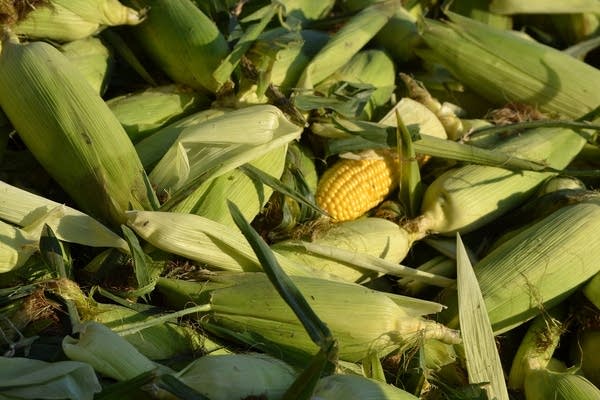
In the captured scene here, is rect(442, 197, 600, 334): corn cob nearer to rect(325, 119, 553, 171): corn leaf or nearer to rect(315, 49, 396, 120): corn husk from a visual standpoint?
rect(325, 119, 553, 171): corn leaf

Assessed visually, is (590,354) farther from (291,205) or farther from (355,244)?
(291,205)

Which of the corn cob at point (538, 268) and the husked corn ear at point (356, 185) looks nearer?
the corn cob at point (538, 268)

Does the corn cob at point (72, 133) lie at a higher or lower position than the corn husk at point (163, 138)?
higher

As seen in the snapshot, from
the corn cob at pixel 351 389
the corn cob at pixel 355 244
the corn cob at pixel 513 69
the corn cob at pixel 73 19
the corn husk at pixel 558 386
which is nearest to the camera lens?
the corn cob at pixel 351 389

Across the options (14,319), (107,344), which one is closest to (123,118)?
(14,319)

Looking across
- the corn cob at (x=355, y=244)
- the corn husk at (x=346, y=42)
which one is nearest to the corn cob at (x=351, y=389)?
the corn cob at (x=355, y=244)

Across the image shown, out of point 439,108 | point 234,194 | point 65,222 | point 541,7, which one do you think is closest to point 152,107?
point 234,194

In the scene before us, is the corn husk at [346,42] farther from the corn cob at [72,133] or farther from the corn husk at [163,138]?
the corn cob at [72,133]
